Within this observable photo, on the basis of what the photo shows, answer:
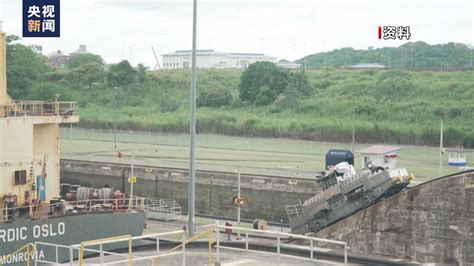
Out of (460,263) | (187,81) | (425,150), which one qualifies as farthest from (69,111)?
(187,81)

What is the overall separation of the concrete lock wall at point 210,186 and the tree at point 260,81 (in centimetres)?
3636

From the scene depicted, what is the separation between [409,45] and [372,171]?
11077cm

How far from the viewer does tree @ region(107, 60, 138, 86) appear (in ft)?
312

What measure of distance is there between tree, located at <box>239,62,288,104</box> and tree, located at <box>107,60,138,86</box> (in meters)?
13.7

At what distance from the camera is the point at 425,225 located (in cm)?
2738

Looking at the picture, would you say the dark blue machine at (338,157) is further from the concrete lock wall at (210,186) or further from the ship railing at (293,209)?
the ship railing at (293,209)

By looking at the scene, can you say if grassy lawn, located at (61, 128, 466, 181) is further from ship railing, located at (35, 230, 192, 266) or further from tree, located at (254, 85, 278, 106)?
ship railing, located at (35, 230, 192, 266)

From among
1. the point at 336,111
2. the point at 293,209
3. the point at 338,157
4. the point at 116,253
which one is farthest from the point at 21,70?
the point at 116,253

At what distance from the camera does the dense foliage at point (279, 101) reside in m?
67.5

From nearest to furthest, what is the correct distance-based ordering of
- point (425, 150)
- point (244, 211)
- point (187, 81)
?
point (244, 211) < point (425, 150) < point (187, 81)

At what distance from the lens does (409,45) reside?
141 meters

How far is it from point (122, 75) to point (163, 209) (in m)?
53.2

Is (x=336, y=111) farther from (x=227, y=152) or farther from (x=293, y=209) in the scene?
(x=293, y=209)

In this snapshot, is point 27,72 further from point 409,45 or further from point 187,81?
point 409,45
